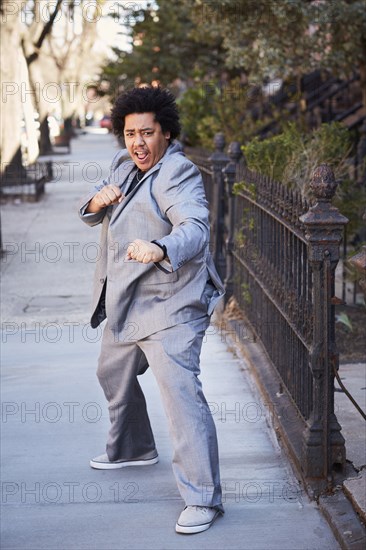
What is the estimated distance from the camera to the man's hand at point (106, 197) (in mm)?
4219

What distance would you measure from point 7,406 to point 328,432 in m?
2.30

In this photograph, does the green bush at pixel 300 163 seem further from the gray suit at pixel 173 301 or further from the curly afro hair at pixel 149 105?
the gray suit at pixel 173 301

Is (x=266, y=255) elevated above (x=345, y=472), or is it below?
above

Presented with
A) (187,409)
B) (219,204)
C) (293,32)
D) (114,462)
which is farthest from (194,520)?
(293,32)

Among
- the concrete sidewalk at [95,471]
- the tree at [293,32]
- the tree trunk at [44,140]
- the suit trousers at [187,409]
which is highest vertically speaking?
the tree at [293,32]

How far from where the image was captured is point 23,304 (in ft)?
30.5

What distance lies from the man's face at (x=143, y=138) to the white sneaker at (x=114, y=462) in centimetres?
150

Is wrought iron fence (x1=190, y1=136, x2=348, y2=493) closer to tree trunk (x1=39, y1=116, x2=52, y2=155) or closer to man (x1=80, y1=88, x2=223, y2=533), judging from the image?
man (x1=80, y1=88, x2=223, y2=533)

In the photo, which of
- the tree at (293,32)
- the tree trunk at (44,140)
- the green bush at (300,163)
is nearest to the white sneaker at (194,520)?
the green bush at (300,163)

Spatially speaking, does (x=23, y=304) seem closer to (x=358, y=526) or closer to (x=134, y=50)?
(x=358, y=526)

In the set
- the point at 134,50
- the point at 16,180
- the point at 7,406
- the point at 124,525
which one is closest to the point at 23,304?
the point at 7,406

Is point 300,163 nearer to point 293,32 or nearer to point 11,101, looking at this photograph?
point 293,32

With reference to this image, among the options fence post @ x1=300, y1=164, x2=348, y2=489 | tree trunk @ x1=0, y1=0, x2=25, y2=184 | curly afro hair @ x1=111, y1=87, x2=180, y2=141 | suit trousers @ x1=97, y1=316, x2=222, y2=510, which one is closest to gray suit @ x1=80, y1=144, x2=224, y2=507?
suit trousers @ x1=97, y1=316, x2=222, y2=510

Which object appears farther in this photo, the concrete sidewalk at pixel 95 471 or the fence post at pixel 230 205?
the fence post at pixel 230 205
